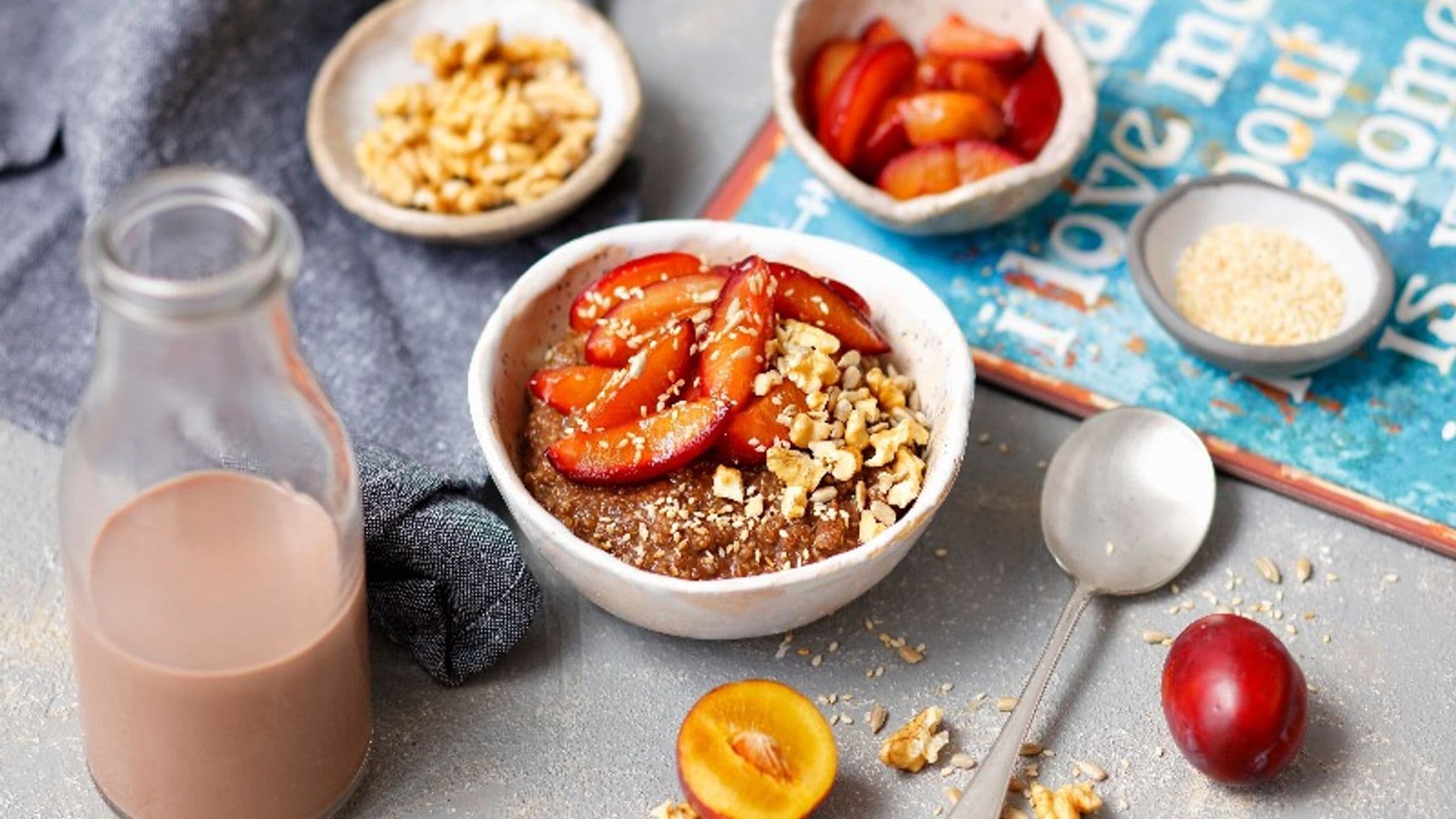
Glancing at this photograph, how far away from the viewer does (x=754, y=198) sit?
66.7 inches

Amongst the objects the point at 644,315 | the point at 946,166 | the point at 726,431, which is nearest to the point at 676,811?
the point at 726,431

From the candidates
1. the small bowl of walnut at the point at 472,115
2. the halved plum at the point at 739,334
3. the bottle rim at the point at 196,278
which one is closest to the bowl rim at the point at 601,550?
the halved plum at the point at 739,334

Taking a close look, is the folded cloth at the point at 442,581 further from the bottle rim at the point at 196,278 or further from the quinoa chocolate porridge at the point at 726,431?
the bottle rim at the point at 196,278

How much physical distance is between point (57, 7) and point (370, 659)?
93 centimetres

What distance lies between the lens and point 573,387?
1.30m

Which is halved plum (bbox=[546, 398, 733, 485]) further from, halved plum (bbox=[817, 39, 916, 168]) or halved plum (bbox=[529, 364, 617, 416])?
halved plum (bbox=[817, 39, 916, 168])

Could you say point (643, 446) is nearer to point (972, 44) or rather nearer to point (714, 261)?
point (714, 261)

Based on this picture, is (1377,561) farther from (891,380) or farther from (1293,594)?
(891,380)

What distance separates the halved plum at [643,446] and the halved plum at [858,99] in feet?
1.55

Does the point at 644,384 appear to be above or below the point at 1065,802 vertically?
above

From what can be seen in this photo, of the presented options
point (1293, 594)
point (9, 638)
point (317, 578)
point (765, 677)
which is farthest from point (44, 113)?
point (1293, 594)

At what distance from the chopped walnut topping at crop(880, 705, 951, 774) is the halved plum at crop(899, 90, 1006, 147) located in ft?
2.04

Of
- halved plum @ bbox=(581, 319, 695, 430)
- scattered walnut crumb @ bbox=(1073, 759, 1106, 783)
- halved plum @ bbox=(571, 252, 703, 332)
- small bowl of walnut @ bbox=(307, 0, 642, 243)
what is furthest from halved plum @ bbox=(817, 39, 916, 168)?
scattered walnut crumb @ bbox=(1073, 759, 1106, 783)

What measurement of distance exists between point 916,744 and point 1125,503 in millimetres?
295
